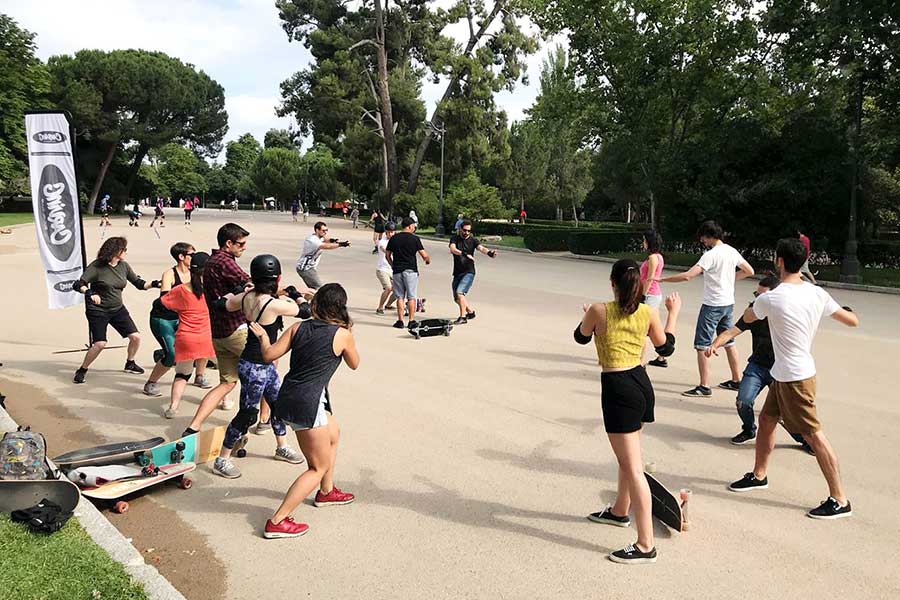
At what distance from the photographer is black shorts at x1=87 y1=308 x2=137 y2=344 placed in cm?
750

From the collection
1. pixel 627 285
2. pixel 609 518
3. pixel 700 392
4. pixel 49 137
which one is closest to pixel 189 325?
pixel 609 518

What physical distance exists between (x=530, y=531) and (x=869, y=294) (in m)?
17.8

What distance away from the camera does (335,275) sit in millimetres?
19328

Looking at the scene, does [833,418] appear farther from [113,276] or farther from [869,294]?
[869,294]

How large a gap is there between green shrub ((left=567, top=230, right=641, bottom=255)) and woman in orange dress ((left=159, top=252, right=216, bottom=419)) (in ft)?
82.2

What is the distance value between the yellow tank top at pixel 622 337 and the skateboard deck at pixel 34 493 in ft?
11.0

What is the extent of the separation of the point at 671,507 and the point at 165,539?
3.24 m

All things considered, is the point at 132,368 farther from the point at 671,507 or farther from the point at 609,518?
the point at 671,507

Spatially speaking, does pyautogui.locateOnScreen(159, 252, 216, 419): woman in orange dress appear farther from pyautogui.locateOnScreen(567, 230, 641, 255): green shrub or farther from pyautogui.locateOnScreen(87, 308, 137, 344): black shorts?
pyautogui.locateOnScreen(567, 230, 641, 255): green shrub

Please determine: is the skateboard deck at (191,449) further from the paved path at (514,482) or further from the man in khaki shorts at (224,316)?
the paved path at (514,482)

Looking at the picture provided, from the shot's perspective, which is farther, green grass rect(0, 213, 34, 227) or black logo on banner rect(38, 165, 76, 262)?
green grass rect(0, 213, 34, 227)

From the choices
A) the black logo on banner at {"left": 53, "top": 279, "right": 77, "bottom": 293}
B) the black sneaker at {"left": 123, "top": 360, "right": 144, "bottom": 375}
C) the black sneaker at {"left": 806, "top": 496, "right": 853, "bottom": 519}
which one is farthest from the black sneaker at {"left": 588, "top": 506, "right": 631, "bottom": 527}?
the black logo on banner at {"left": 53, "top": 279, "right": 77, "bottom": 293}

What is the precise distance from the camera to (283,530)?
4.23 m

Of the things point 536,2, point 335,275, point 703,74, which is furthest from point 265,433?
point 536,2
